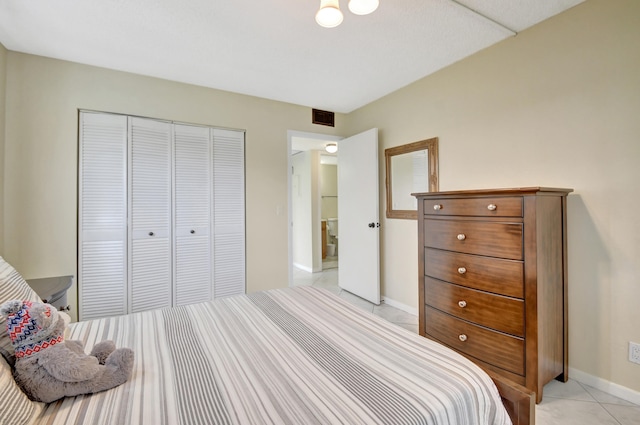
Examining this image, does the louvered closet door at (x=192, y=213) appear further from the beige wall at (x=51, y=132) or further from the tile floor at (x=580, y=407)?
the tile floor at (x=580, y=407)

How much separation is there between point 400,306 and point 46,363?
2956 mm

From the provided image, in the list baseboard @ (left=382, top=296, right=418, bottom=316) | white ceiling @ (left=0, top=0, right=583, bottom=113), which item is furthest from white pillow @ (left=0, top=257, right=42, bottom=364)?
baseboard @ (left=382, top=296, right=418, bottom=316)

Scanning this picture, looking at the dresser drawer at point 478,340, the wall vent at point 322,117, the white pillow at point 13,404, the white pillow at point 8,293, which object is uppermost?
the wall vent at point 322,117

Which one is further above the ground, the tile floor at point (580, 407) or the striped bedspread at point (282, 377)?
the striped bedspread at point (282, 377)

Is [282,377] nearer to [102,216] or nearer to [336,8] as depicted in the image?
[336,8]

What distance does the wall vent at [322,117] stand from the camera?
12.0 feet

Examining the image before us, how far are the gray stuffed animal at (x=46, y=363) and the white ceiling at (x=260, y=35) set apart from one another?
73.2 inches

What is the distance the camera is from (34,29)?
1990 mm

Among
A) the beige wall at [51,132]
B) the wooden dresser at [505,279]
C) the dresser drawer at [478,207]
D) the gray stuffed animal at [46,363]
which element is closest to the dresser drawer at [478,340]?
the wooden dresser at [505,279]

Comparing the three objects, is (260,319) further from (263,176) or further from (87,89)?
(87,89)

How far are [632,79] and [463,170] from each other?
1106 millimetres

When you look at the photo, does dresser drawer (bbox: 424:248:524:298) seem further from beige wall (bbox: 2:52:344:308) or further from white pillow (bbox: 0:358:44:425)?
beige wall (bbox: 2:52:344:308)

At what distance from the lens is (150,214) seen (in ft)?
8.90

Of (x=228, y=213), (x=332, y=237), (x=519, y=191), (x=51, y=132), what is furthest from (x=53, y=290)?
(x=332, y=237)
